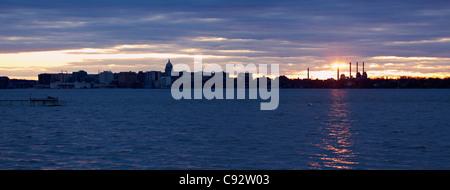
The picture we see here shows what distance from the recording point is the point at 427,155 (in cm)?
3356

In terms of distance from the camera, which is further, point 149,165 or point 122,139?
point 122,139

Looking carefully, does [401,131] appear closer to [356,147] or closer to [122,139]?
[356,147]

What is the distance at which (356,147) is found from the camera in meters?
38.8

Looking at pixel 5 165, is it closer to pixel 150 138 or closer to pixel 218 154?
pixel 218 154

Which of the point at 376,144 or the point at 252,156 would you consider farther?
the point at 376,144
